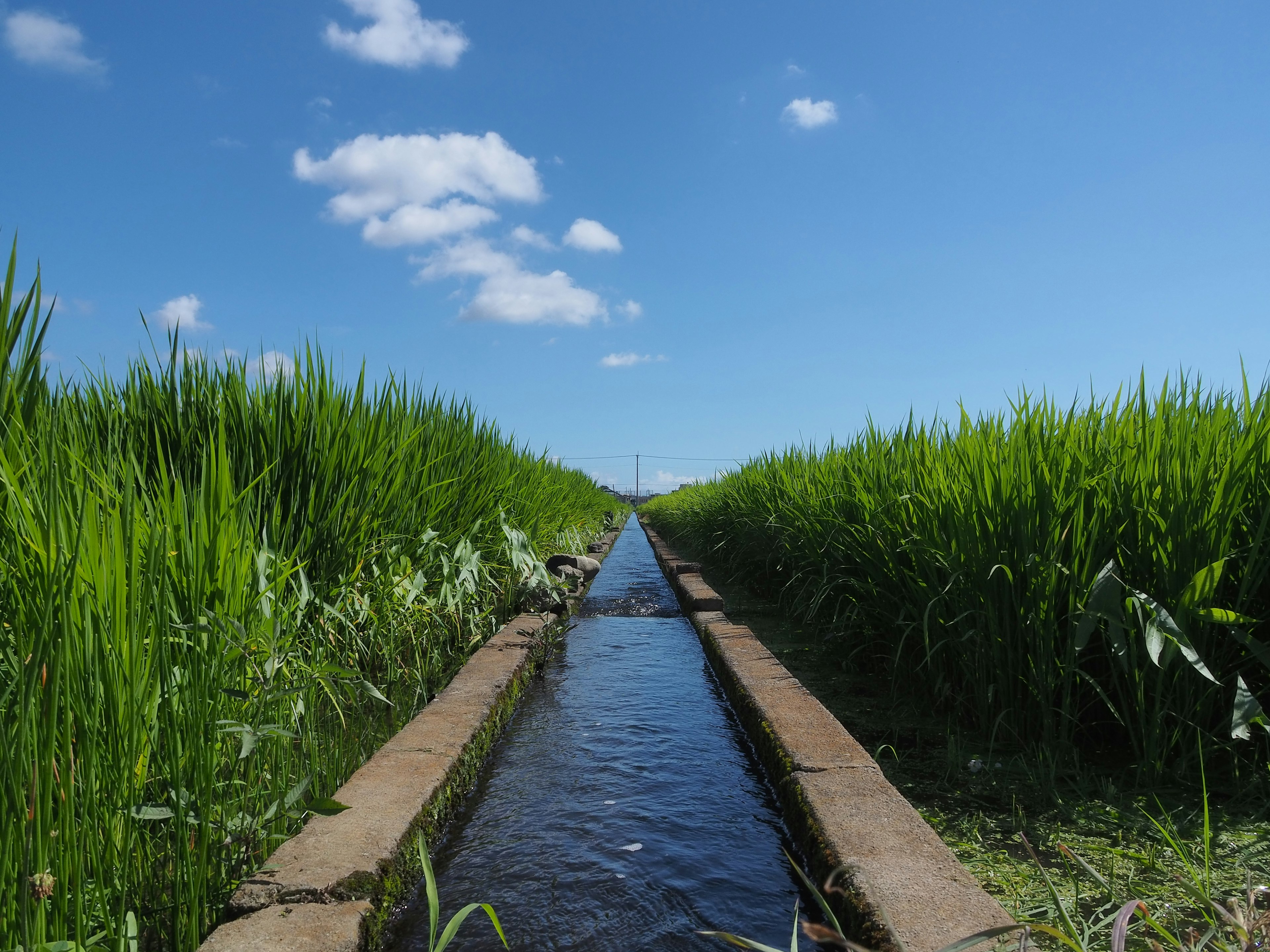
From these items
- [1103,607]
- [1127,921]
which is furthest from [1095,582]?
[1127,921]

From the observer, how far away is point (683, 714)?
11.5 ft

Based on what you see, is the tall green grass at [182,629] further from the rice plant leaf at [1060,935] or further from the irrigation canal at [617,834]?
the rice plant leaf at [1060,935]

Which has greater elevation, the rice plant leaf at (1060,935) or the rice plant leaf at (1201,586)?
the rice plant leaf at (1201,586)

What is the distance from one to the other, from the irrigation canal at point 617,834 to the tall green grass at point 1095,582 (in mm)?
864

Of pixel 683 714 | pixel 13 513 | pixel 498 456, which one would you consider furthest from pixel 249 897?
pixel 498 456

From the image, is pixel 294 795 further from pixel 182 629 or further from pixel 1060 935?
pixel 1060 935

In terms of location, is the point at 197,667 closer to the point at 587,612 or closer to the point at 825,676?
the point at 825,676

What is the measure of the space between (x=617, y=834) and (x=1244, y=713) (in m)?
1.64

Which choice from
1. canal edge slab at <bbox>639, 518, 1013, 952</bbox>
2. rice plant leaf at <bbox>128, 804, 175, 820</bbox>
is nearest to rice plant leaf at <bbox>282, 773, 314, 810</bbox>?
rice plant leaf at <bbox>128, 804, 175, 820</bbox>

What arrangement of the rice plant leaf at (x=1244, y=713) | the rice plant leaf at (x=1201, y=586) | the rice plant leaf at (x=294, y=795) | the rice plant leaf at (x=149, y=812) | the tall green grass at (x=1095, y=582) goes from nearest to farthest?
the rice plant leaf at (x=149, y=812), the rice plant leaf at (x=294, y=795), the rice plant leaf at (x=1244, y=713), the rice plant leaf at (x=1201, y=586), the tall green grass at (x=1095, y=582)

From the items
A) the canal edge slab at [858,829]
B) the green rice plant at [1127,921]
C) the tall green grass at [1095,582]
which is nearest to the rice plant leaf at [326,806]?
the green rice plant at [1127,921]

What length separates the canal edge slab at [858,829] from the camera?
1.48 meters

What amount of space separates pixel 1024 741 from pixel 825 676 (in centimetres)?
132

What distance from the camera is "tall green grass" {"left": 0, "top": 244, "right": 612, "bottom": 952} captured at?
4.12ft
